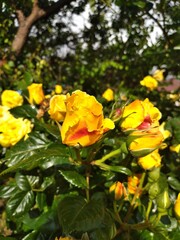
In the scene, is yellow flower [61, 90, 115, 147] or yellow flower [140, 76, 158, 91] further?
A: yellow flower [140, 76, 158, 91]

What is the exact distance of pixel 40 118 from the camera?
1.22 meters

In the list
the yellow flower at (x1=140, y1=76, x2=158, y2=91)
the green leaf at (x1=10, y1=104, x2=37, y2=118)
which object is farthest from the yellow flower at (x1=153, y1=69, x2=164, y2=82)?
the green leaf at (x1=10, y1=104, x2=37, y2=118)

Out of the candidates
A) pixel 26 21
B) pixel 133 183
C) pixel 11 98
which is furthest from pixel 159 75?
pixel 133 183

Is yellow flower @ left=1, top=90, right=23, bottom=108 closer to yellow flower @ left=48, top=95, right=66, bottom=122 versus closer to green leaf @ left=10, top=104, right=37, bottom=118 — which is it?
green leaf @ left=10, top=104, right=37, bottom=118

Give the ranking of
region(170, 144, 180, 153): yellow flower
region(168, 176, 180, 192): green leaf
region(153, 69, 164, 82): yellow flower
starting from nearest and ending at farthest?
region(168, 176, 180, 192): green leaf
region(170, 144, 180, 153): yellow flower
region(153, 69, 164, 82): yellow flower

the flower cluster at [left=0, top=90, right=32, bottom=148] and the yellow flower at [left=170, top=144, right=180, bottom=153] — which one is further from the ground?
the flower cluster at [left=0, top=90, right=32, bottom=148]

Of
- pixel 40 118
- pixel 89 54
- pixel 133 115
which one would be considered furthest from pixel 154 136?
pixel 89 54

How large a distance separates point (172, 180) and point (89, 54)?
201 centimetres

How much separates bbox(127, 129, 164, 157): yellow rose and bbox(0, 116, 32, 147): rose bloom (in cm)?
44

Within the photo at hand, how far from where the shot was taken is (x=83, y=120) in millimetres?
681

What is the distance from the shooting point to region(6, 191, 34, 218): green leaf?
1.00m

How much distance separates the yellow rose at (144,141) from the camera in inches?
29.6

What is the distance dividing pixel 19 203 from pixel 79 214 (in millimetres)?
349

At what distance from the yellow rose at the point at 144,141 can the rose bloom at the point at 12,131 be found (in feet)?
1.45
